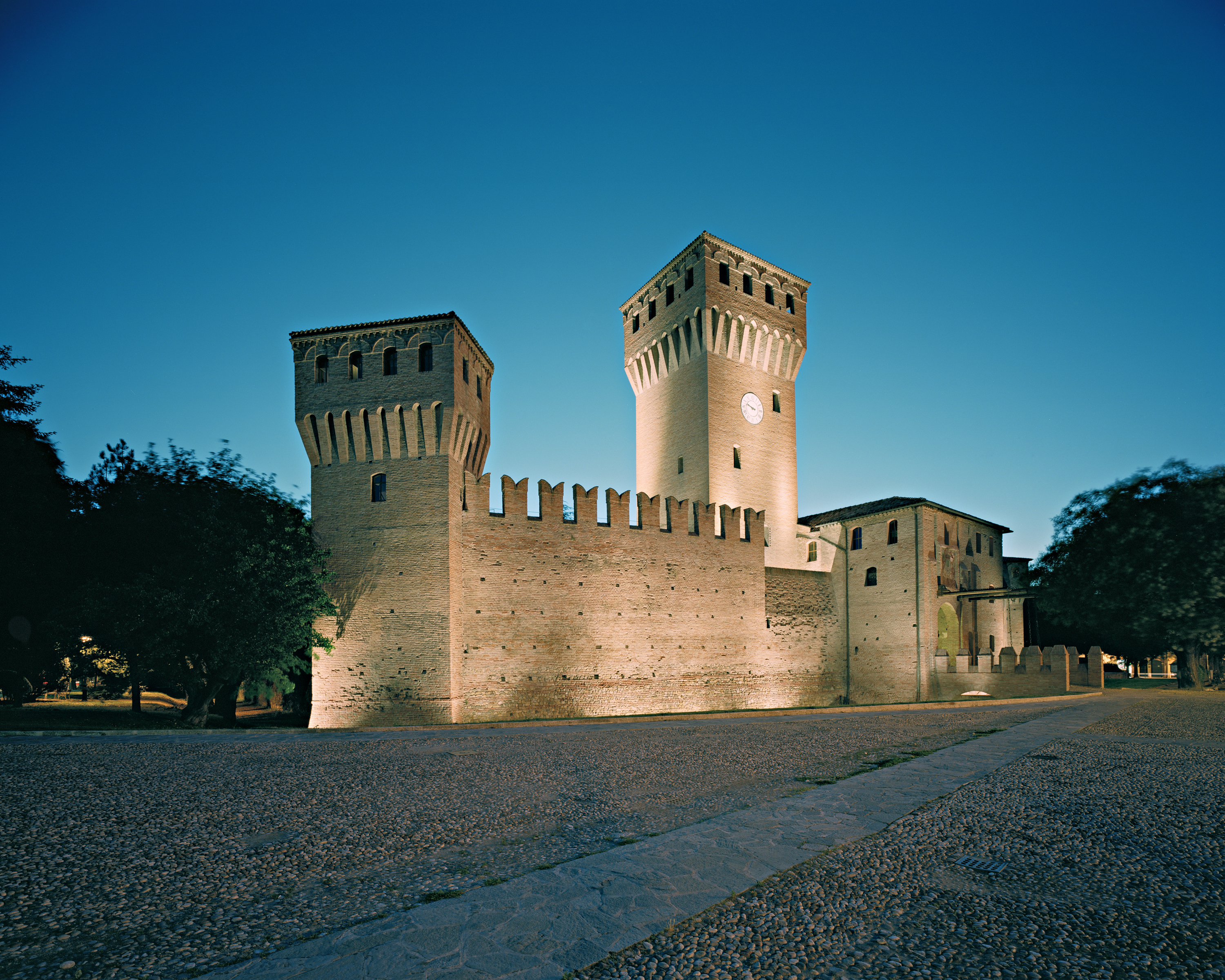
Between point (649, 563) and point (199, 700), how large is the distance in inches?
529

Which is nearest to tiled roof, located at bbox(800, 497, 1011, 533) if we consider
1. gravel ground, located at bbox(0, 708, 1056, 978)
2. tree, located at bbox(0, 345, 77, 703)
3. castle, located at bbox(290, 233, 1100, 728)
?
castle, located at bbox(290, 233, 1100, 728)

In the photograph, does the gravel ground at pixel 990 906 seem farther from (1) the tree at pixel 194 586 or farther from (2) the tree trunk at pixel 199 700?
(2) the tree trunk at pixel 199 700

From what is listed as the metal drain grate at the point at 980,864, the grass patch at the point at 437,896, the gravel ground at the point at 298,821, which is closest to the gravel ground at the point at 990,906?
the metal drain grate at the point at 980,864

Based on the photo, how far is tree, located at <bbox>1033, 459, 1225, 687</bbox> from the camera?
1998 cm

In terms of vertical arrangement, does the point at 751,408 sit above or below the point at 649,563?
above

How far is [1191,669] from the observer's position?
21688mm

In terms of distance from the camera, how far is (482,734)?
10945 millimetres

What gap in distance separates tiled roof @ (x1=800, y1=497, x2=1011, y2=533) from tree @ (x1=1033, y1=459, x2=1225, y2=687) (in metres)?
4.66

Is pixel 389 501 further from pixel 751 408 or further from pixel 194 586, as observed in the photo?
pixel 751 408

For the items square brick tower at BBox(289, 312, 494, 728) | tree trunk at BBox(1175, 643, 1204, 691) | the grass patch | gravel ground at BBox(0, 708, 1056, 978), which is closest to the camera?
gravel ground at BBox(0, 708, 1056, 978)

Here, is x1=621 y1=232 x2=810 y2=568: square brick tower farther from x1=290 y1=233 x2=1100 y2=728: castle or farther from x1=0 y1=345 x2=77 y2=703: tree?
x1=0 y1=345 x2=77 y2=703: tree

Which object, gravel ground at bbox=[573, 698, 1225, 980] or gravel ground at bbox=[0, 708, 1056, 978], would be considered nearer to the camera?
gravel ground at bbox=[573, 698, 1225, 980]

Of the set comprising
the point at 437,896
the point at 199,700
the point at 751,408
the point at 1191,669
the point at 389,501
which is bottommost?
the point at 1191,669

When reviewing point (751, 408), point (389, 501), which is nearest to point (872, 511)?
Result: point (751, 408)
